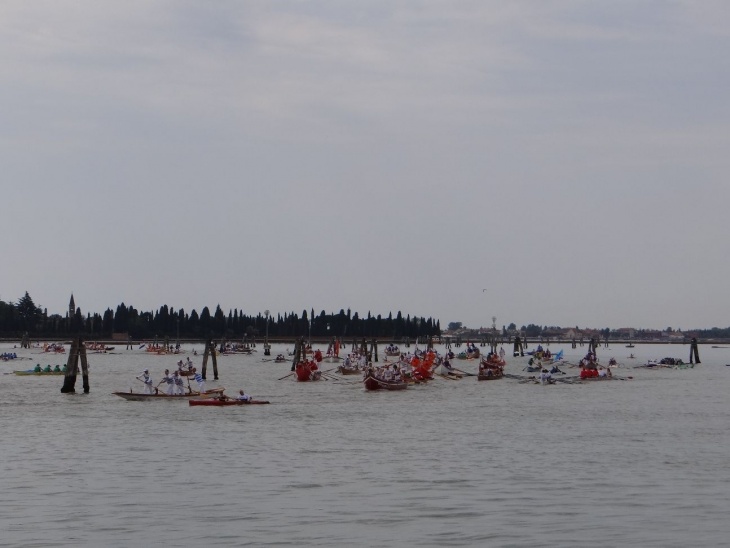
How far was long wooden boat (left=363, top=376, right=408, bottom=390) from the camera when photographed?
70.3 meters

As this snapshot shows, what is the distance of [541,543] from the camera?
67.9 ft

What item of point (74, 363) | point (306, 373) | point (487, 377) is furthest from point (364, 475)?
point (487, 377)

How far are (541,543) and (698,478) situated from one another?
9735 millimetres

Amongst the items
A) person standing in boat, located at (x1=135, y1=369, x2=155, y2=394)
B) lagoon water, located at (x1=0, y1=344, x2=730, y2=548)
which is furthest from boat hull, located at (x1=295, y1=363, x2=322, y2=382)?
lagoon water, located at (x1=0, y1=344, x2=730, y2=548)

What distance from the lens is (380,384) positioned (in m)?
70.7

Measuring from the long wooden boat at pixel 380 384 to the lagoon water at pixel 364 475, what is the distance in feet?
48.1

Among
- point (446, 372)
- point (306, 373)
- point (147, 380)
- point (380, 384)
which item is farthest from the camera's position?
point (446, 372)

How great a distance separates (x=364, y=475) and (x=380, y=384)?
41280 millimetres

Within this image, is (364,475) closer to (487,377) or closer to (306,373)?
(306,373)

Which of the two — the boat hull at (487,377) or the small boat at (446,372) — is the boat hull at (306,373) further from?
the boat hull at (487,377)

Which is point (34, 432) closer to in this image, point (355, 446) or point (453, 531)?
point (355, 446)

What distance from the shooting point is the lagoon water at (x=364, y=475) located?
861 inches

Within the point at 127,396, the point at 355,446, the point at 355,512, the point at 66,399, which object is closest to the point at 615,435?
the point at 355,446

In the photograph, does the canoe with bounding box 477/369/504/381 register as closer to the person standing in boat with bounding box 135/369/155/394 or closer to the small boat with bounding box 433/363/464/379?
the small boat with bounding box 433/363/464/379
